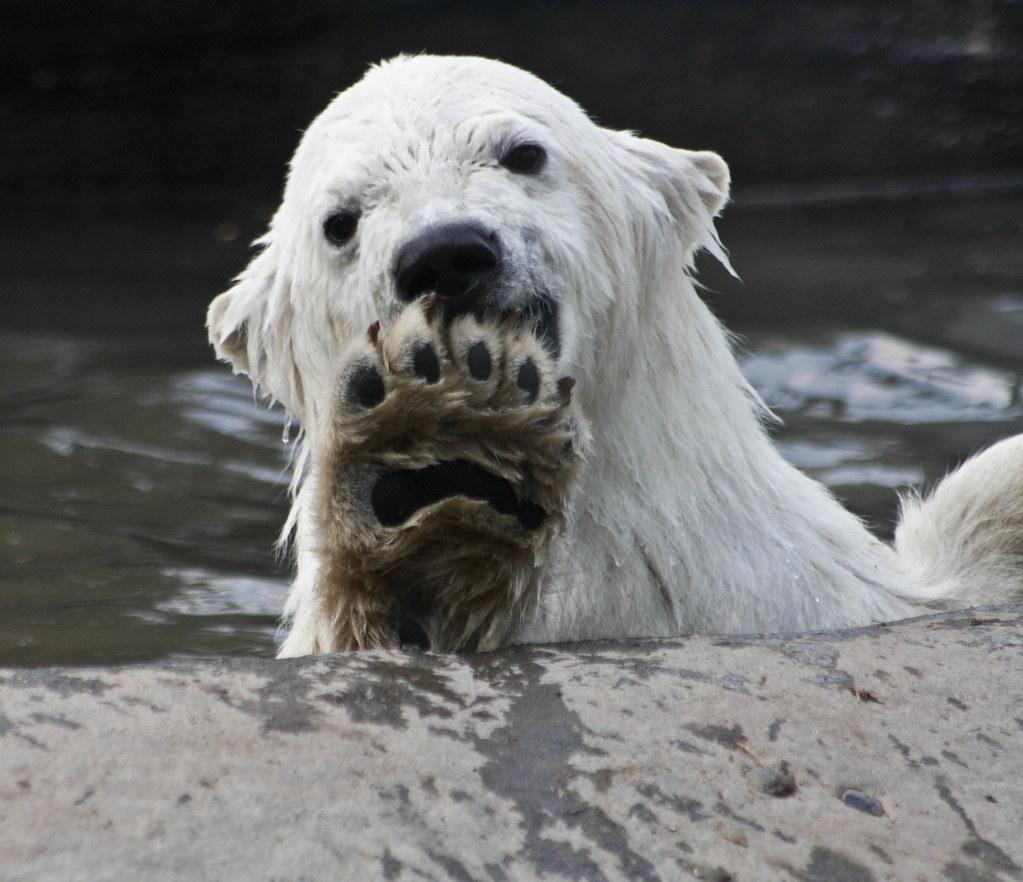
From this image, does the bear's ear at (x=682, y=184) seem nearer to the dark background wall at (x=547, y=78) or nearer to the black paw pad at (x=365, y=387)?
the black paw pad at (x=365, y=387)

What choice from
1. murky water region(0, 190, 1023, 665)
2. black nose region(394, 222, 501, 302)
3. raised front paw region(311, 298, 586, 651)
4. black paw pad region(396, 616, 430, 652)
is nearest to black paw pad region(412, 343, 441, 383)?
raised front paw region(311, 298, 586, 651)

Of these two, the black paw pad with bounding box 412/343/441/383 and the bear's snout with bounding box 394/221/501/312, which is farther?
the bear's snout with bounding box 394/221/501/312

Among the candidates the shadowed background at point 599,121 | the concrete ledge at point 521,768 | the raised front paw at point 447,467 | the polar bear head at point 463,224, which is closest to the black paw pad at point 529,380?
the raised front paw at point 447,467

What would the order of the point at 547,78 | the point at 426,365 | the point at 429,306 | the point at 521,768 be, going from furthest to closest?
the point at 547,78, the point at 429,306, the point at 426,365, the point at 521,768

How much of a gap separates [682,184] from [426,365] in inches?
58.6

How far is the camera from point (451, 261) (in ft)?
9.12

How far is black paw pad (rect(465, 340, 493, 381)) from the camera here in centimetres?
246

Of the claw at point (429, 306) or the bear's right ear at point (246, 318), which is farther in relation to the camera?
the bear's right ear at point (246, 318)

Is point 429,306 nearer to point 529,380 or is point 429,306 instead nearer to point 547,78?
point 529,380

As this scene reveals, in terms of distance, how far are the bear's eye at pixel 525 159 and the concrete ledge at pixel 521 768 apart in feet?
3.80

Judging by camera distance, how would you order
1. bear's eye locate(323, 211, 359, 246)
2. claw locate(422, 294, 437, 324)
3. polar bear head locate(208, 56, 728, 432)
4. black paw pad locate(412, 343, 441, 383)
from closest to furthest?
black paw pad locate(412, 343, 441, 383)
claw locate(422, 294, 437, 324)
polar bear head locate(208, 56, 728, 432)
bear's eye locate(323, 211, 359, 246)

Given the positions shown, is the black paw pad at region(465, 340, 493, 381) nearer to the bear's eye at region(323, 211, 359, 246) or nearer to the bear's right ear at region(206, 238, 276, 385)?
the bear's eye at region(323, 211, 359, 246)

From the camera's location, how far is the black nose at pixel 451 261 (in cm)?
277

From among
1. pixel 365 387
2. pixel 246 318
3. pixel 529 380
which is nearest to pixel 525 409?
pixel 529 380
